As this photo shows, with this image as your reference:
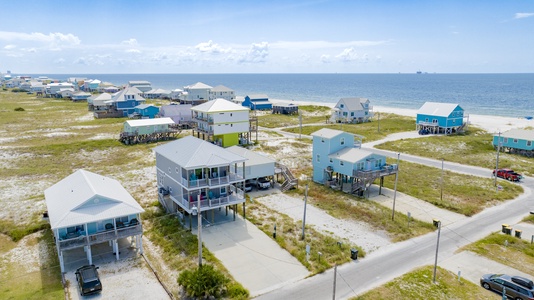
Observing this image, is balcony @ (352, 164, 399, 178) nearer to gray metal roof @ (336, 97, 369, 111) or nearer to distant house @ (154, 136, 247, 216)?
A: distant house @ (154, 136, 247, 216)

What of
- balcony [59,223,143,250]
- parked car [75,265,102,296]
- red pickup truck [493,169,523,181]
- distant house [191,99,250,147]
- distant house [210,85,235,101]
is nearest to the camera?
parked car [75,265,102,296]

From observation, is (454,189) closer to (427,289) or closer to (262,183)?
(262,183)


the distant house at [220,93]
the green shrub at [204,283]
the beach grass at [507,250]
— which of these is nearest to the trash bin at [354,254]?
the beach grass at [507,250]

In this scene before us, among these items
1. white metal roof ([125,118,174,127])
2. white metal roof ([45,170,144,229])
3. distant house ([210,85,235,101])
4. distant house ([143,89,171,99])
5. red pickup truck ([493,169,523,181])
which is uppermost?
distant house ([210,85,235,101])

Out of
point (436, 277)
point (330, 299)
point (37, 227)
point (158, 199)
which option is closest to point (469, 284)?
point (436, 277)

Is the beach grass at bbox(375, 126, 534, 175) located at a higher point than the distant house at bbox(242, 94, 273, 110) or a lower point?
lower

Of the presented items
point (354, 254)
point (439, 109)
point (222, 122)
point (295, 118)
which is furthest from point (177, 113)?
point (354, 254)

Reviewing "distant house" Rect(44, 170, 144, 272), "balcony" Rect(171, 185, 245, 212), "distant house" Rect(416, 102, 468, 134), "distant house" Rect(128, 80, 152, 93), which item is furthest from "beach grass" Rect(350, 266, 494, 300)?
"distant house" Rect(128, 80, 152, 93)
